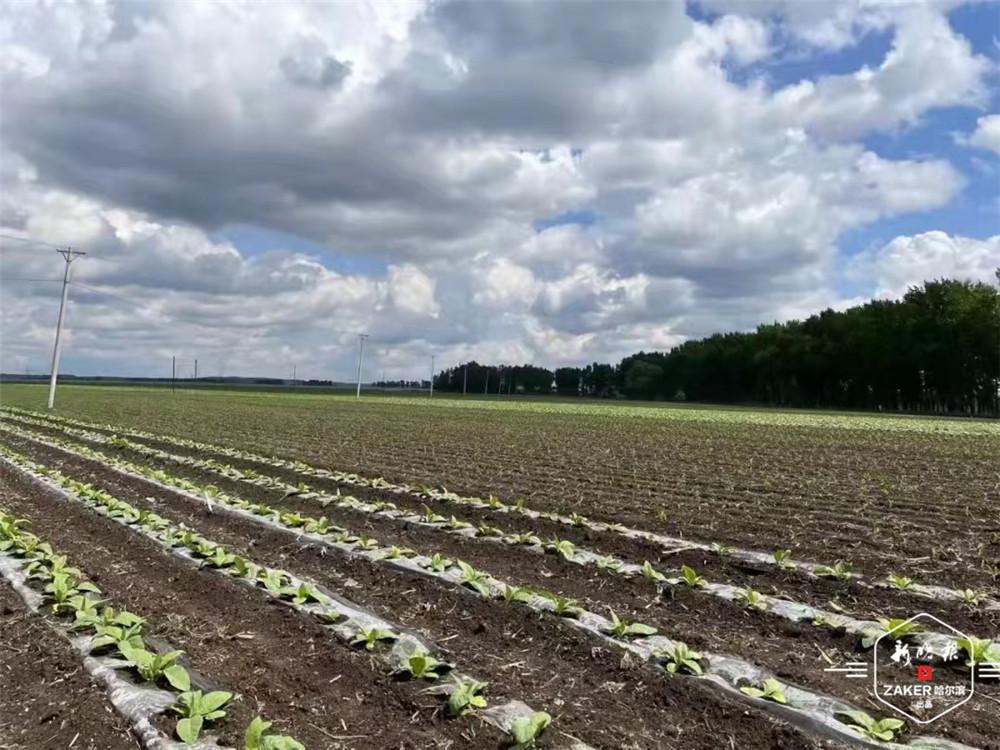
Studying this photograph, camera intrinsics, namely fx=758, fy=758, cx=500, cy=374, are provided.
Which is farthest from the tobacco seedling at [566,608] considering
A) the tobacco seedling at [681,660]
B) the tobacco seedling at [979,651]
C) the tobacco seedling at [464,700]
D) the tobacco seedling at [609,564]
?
the tobacco seedling at [979,651]

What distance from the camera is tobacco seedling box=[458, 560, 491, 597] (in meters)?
7.23

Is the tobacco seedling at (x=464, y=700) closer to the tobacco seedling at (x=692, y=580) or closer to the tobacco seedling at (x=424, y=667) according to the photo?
the tobacco seedling at (x=424, y=667)

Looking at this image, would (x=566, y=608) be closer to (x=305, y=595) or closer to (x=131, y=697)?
(x=305, y=595)

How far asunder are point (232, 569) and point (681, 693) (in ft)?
16.6

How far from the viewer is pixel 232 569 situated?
8.08 metres

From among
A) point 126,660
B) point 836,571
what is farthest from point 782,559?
point 126,660

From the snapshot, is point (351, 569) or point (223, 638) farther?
point (351, 569)

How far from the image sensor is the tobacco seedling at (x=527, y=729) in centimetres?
429

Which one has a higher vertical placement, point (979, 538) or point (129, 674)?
point (979, 538)

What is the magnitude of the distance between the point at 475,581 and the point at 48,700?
3660 mm

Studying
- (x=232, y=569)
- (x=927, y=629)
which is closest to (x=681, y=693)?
(x=927, y=629)

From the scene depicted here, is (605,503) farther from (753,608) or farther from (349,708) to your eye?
(349,708)

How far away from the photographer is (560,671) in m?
5.58

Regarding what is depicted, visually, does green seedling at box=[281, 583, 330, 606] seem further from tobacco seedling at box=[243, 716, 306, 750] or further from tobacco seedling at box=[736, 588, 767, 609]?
tobacco seedling at box=[736, 588, 767, 609]
